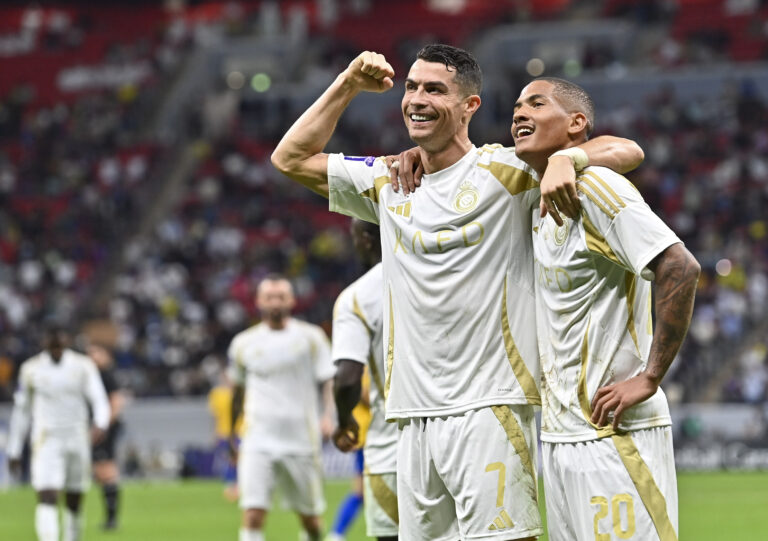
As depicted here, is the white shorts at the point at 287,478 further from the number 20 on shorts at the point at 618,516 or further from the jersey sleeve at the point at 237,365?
the number 20 on shorts at the point at 618,516

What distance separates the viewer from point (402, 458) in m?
5.26

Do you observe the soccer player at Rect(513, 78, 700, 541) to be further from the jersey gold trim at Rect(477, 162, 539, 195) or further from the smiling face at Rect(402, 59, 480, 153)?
the smiling face at Rect(402, 59, 480, 153)

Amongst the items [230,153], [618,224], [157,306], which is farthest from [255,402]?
[230,153]

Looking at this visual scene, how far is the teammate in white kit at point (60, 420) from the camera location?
1242cm

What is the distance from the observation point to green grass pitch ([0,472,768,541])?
47.6 feet

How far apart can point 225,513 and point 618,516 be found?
45.3 feet

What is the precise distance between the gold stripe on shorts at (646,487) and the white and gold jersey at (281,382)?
635 centimetres

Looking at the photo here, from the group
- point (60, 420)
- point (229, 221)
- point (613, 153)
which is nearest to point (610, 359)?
point (613, 153)

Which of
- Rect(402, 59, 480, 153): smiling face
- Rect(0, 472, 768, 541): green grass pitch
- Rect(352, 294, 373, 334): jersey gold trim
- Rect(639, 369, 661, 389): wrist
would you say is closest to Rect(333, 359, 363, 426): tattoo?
Rect(352, 294, 373, 334): jersey gold trim

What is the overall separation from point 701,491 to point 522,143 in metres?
15.1

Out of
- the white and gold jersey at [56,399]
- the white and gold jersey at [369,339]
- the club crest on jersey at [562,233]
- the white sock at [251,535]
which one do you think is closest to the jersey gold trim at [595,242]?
the club crest on jersey at [562,233]

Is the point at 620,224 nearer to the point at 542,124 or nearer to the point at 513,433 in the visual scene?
the point at 542,124

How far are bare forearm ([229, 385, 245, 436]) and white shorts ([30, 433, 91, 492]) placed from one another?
81.4 inches

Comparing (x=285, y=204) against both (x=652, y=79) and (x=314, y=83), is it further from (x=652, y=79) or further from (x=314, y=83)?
(x=652, y=79)
